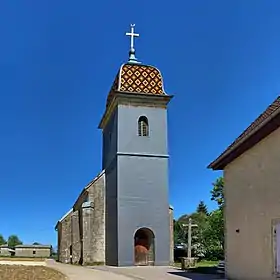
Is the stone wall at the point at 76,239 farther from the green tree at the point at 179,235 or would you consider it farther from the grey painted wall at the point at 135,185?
the green tree at the point at 179,235

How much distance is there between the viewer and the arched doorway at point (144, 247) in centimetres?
2970

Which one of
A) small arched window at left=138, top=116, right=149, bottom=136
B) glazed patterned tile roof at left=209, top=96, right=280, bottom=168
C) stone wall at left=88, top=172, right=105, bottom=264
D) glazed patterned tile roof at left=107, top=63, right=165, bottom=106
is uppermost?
glazed patterned tile roof at left=107, top=63, right=165, bottom=106

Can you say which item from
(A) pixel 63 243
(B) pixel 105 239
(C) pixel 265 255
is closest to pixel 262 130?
(C) pixel 265 255

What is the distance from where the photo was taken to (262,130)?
1538 centimetres

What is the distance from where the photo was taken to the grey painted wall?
29.5 meters

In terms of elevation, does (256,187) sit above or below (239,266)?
above

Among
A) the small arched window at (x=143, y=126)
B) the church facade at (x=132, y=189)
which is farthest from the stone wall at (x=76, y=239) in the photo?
the small arched window at (x=143, y=126)

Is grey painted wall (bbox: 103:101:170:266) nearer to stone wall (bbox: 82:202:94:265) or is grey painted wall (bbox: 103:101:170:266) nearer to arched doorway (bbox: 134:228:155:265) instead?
arched doorway (bbox: 134:228:155:265)

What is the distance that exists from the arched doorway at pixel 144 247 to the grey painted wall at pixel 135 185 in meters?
0.33

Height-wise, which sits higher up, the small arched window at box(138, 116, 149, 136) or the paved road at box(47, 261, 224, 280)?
the small arched window at box(138, 116, 149, 136)

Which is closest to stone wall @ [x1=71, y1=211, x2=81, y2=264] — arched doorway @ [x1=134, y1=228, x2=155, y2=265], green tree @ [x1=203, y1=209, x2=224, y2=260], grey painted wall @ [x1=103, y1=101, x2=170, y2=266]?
grey painted wall @ [x1=103, y1=101, x2=170, y2=266]

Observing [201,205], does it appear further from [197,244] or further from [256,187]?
[256,187]

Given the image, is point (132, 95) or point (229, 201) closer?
point (229, 201)

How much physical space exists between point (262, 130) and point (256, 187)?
193 cm
